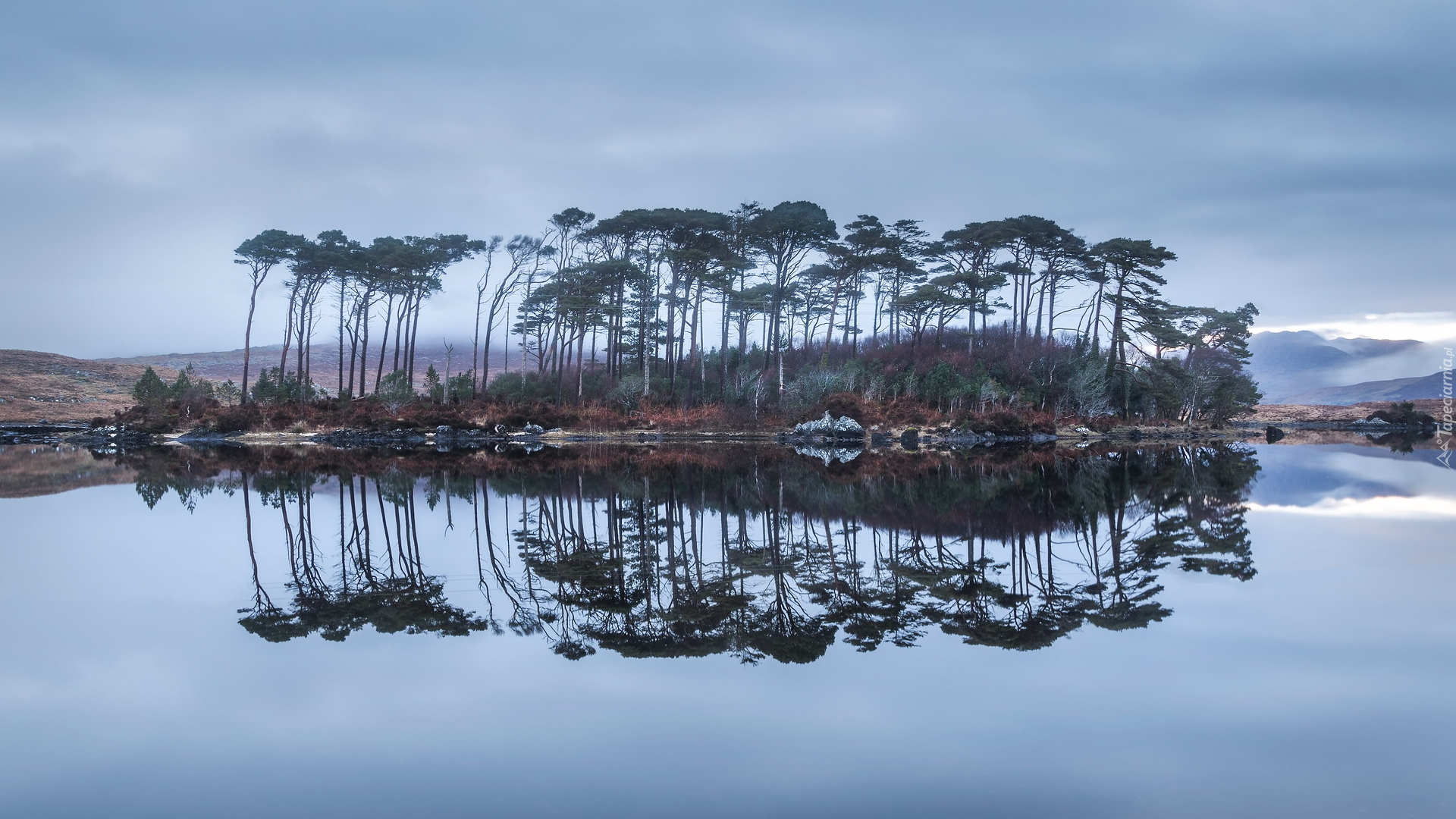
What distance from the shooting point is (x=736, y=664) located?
16.5 feet

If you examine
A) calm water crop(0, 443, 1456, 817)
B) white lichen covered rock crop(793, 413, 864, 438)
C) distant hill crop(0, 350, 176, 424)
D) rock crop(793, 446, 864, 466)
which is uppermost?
distant hill crop(0, 350, 176, 424)

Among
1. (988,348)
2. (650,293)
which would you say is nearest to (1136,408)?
(988,348)

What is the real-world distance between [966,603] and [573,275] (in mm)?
35535

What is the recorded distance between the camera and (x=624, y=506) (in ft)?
40.0

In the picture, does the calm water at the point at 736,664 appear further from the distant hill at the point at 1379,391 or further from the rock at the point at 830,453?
the distant hill at the point at 1379,391

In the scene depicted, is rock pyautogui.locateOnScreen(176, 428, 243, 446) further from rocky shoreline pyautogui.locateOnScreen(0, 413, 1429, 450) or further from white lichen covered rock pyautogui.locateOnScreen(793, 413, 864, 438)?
white lichen covered rock pyautogui.locateOnScreen(793, 413, 864, 438)

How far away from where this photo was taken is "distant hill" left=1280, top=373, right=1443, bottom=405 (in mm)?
102250

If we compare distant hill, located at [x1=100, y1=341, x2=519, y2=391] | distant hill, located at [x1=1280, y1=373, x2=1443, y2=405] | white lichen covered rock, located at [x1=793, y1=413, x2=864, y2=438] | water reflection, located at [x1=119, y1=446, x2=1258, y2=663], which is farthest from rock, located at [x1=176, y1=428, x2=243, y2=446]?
distant hill, located at [x1=1280, y1=373, x2=1443, y2=405]

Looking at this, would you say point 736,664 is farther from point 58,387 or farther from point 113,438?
point 58,387

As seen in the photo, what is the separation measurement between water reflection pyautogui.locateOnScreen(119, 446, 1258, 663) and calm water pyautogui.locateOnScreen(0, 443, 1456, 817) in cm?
6

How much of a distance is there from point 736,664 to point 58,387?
79.5 meters

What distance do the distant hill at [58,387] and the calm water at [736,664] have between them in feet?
152

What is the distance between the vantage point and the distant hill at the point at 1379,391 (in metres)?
102

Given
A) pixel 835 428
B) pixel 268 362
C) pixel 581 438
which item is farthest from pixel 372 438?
pixel 268 362
